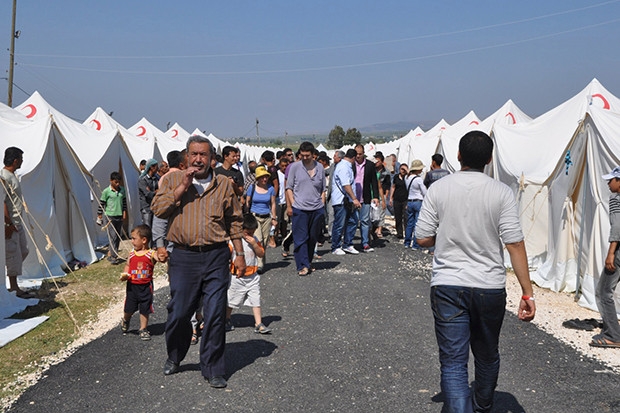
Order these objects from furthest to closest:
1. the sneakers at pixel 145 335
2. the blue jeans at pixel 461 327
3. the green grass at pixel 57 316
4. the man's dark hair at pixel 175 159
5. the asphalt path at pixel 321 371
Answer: the man's dark hair at pixel 175 159
the sneakers at pixel 145 335
the green grass at pixel 57 316
the asphalt path at pixel 321 371
the blue jeans at pixel 461 327

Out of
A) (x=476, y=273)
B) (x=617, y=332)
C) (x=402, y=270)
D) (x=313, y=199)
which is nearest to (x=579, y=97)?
(x=402, y=270)

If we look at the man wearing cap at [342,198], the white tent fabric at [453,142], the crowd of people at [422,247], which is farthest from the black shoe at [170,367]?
the white tent fabric at [453,142]

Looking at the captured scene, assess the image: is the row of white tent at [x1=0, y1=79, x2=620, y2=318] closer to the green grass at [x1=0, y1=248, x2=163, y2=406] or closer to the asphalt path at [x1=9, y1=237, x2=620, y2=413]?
the green grass at [x1=0, y1=248, x2=163, y2=406]

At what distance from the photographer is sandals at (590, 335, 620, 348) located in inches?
228

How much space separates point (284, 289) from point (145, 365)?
3291 millimetres

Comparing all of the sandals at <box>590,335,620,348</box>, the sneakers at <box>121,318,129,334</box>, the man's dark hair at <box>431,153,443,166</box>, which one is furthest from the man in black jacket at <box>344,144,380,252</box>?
the sandals at <box>590,335,620,348</box>

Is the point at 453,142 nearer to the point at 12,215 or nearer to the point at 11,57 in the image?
the point at 12,215

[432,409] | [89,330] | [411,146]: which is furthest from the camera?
[411,146]

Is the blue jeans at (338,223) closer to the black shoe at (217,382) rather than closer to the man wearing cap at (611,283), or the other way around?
the man wearing cap at (611,283)

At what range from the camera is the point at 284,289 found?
27.8 feet

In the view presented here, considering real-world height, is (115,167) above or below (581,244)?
above

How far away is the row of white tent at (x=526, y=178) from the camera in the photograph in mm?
8102

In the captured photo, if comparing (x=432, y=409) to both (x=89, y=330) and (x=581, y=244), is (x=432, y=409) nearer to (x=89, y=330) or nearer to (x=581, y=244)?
(x=89, y=330)

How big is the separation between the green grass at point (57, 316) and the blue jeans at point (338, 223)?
3425 mm
